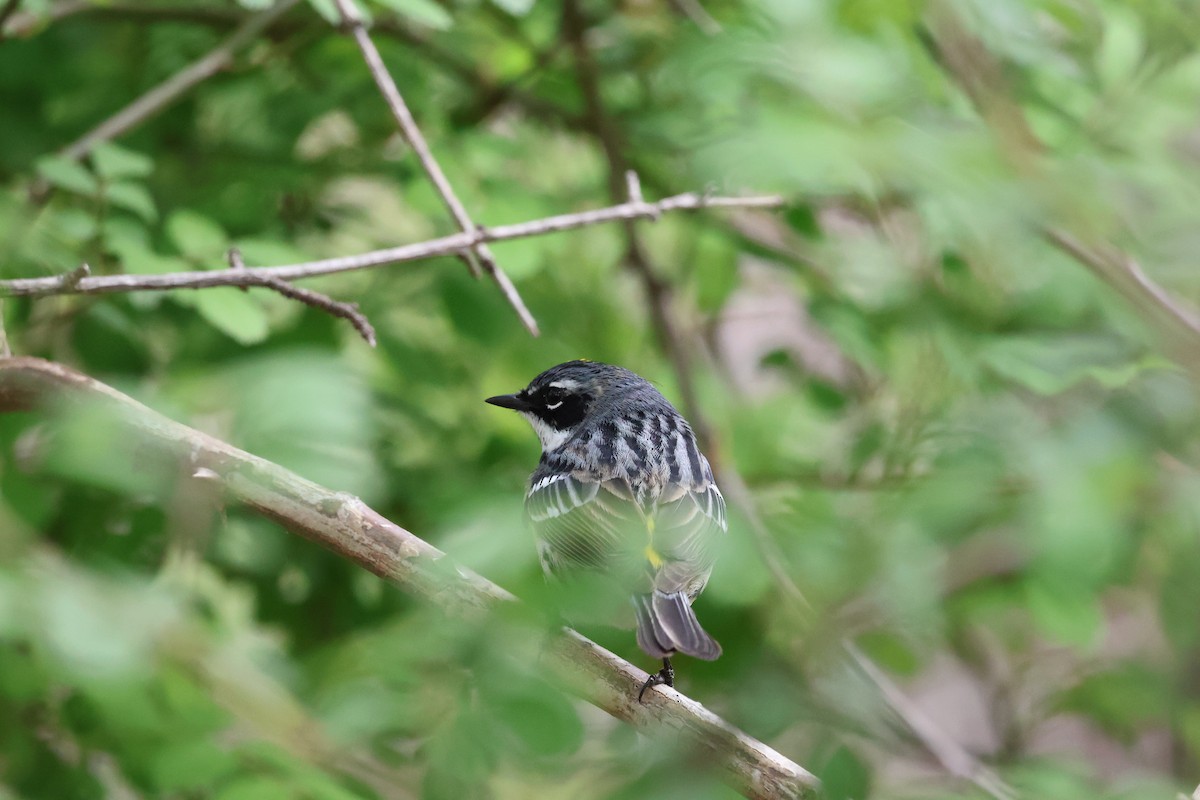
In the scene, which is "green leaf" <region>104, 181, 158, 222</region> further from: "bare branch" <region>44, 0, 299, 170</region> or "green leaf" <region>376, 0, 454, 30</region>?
"green leaf" <region>376, 0, 454, 30</region>

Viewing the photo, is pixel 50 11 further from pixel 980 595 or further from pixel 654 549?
pixel 980 595

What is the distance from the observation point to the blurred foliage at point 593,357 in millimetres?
1361

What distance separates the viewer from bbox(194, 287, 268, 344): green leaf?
2457 mm

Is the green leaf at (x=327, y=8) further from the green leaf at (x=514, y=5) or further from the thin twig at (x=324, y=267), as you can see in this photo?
the thin twig at (x=324, y=267)

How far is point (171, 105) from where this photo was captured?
3.49 meters

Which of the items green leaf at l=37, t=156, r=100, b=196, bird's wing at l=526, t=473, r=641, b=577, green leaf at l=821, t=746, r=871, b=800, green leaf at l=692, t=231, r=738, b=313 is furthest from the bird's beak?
green leaf at l=821, t=746, r=871, b=800

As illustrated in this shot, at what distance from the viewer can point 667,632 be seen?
2.22 metres

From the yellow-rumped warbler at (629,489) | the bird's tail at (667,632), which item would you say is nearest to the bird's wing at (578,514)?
the yellow-rumped warbler at (629,489)

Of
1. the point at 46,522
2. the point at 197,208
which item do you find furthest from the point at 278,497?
the point at 197,208

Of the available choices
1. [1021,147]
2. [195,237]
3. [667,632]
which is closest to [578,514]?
[667,632]

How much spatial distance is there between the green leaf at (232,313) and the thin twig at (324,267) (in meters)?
0.06

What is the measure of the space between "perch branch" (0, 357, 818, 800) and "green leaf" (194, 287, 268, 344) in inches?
15.9

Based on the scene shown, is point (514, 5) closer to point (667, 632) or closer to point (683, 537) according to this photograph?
point (683, 537)

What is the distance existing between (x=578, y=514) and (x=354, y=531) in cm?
78
